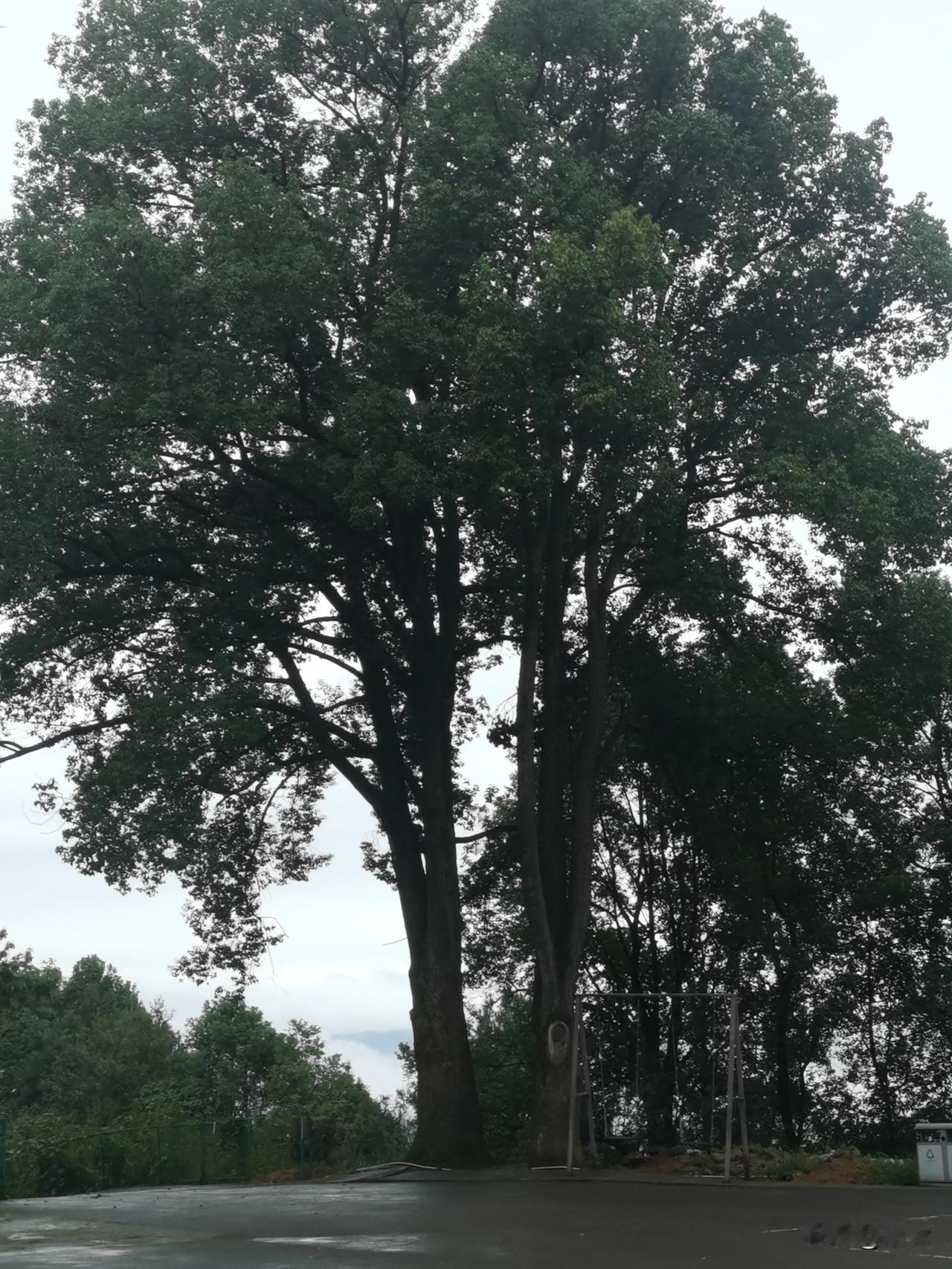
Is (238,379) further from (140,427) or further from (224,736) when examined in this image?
(224,736)

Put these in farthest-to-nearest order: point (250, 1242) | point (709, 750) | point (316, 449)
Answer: point (709, 750) < point (316, 449) < point (250, 1242)

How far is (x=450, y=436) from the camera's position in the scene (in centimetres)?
1858

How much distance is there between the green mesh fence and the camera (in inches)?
950

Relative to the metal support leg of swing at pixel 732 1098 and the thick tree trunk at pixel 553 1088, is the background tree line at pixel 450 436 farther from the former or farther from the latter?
the metal support leg of swing at pixel 732 1098

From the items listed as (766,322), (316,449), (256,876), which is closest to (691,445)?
(766,322)

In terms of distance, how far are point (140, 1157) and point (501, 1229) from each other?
1712cm

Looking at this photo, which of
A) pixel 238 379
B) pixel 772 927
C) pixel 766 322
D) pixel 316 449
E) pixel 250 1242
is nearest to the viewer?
pixel 250 1242

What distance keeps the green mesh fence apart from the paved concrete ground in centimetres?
693

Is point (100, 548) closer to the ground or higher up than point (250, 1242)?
higher up

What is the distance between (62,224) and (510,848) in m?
14.2

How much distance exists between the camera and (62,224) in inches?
826

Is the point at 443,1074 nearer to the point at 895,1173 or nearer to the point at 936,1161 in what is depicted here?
the point at 895,1173

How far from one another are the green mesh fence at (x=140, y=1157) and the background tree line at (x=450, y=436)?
13.2 feet

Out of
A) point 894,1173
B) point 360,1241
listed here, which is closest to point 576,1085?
point 894,1173
